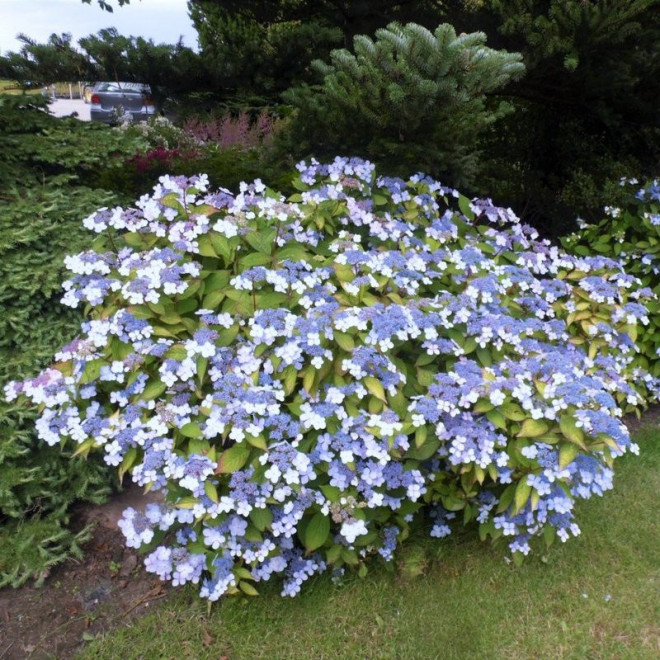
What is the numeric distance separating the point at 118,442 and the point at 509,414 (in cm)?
137

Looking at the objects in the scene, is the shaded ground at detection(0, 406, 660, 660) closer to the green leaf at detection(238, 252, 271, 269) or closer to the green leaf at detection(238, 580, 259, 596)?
the green leaf at detection(238, 580, 259, 596)

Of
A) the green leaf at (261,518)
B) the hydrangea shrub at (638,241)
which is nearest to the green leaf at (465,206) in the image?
the hydrangea shrub at (638,241)

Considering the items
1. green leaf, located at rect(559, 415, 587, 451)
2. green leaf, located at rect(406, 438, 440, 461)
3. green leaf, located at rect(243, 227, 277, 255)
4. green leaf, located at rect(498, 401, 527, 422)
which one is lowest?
green leaf, located at rect(406, 438, 440, 461)

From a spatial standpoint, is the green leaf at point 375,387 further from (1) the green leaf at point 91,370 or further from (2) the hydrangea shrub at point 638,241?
(2) the hydrangea shrub at point 638,241

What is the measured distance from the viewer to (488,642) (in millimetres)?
2217

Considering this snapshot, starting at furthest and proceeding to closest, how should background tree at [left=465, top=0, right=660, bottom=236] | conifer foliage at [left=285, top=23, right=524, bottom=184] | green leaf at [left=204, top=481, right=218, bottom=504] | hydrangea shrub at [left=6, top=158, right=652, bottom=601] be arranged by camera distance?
background tree at [left=465, top=0, right=660, bottom=236], conifer foliage at [left=285, top=23, right=524, bottom=184], hydrangea shrub at [left=6, top=158, right=652, bottom=601], green leaf at [left=204, top=481, right=218, bottom=504]

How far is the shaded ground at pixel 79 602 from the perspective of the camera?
2.22 metres

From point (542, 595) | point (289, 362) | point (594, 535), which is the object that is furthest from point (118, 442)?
point (594, 535)

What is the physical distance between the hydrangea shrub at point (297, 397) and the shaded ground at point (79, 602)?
214 millimetres

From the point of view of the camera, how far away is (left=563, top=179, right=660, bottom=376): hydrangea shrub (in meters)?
3.66

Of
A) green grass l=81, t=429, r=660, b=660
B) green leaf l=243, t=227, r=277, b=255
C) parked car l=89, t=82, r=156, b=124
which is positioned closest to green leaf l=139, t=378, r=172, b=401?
green leaf l=243, t=227, r=277, b=255

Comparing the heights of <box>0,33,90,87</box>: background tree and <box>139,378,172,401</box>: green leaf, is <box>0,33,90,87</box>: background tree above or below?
above

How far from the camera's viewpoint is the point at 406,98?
8.86ft

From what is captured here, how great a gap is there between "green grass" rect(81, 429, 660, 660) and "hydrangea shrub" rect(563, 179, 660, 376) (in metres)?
1.39
